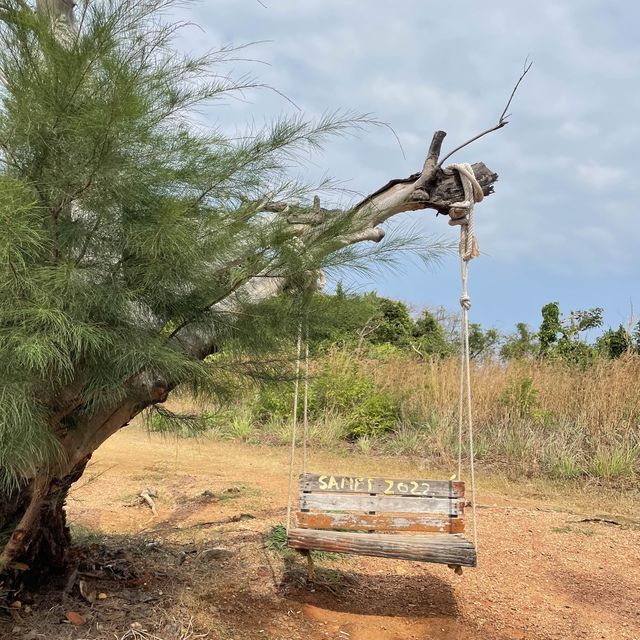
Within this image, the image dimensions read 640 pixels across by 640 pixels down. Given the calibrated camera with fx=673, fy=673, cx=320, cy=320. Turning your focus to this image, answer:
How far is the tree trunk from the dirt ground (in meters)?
0.15

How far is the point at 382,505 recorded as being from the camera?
367 centimetres

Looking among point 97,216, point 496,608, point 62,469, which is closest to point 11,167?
point 97,216

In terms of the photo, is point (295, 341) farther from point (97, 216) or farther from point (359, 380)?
point (359, 380)

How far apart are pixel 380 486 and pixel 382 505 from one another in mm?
103

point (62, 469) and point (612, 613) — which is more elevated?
point (62, 469)

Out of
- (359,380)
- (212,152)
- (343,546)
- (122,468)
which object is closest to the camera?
(212,152)

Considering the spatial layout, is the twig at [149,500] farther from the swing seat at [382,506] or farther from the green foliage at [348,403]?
the green foliage at [348,403]

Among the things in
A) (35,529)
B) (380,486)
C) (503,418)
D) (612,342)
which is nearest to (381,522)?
(380,486)

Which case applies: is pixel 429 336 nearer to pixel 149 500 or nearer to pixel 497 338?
pixel 497 338

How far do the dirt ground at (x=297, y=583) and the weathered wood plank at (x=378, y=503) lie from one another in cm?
43

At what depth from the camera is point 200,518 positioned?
5.01 metres

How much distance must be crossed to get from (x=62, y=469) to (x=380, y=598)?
183 cm

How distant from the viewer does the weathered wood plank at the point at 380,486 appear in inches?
143

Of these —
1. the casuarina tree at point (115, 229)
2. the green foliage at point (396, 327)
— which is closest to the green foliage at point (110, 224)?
the casuarina tree at point (115, 229)
